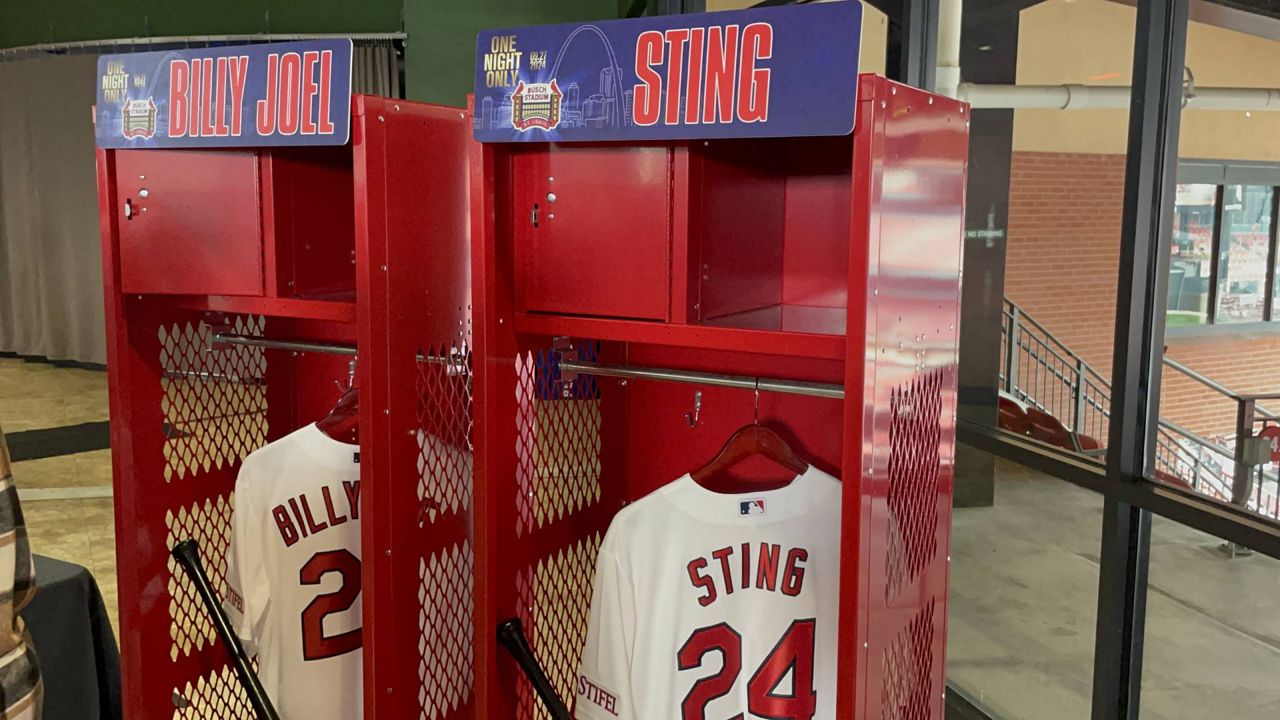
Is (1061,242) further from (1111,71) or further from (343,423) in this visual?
(343,423)

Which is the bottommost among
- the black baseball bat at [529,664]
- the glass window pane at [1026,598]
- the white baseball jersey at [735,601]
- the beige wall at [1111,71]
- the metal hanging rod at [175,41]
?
the glass window pane at [1026,598]

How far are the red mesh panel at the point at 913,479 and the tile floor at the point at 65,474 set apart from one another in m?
3.31

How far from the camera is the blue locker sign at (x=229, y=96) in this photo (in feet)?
6.49

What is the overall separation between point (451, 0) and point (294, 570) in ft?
19.5

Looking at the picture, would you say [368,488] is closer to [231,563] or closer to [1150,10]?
[231,563]

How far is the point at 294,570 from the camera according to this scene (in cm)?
240

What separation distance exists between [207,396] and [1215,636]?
3.67 meters

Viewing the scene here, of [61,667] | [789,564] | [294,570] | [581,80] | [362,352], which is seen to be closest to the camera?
[581,80]

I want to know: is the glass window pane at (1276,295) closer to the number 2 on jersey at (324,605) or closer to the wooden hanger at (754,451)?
the wooden hanger at (754,451)

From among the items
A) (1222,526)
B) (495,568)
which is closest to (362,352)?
(495,568)

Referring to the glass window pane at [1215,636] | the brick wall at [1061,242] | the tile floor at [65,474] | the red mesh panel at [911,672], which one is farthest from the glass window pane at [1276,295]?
the tile floor at [65,474]

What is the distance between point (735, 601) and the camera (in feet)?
6.25

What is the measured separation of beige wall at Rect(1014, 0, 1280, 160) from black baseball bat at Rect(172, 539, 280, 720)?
8.21 ft

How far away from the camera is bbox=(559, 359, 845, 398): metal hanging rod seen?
1864 millimetres
